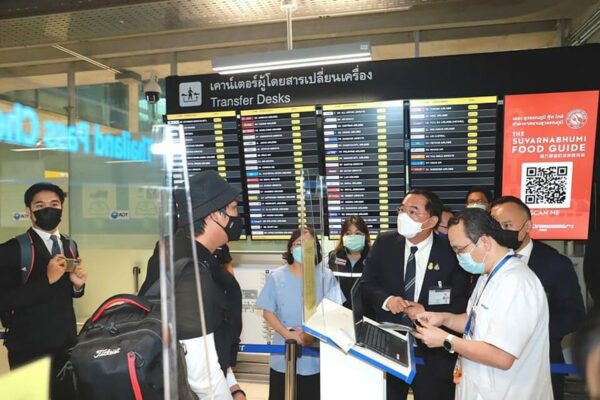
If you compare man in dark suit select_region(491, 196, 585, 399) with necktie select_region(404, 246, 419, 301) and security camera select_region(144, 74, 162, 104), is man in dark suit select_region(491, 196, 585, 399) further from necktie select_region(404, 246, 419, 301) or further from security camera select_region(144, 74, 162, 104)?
security camera select_region(144, 74, 162, 104)

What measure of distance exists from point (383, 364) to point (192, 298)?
768 mm

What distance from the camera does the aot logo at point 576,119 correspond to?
125 inches

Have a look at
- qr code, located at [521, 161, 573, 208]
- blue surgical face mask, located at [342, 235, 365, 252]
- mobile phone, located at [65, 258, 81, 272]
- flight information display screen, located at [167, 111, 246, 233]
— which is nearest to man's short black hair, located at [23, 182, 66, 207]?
mobile phone, located at [65, 258, 81, 272]

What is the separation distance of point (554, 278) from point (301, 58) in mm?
1870

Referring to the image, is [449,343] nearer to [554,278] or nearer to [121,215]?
[554,278]

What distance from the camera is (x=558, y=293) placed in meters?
2.41

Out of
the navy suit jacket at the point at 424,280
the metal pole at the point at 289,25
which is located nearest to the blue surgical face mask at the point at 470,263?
the navy suit jacket at the point at 424,280

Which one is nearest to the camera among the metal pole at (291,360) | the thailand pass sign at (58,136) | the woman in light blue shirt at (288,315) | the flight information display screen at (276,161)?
the metal pole at (291,360)

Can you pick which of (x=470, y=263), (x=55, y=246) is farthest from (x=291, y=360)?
(x=55, y=246)

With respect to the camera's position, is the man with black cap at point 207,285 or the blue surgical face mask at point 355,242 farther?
the blue surgical face mask at point 355,242

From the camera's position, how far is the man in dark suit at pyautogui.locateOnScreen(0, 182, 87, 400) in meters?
2.46

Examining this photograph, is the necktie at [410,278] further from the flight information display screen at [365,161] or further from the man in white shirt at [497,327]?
the flight information display screen at [365,161]

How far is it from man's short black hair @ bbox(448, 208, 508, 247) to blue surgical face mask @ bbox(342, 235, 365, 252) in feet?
4.78

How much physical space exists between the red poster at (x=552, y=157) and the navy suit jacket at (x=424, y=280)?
1.04 m
